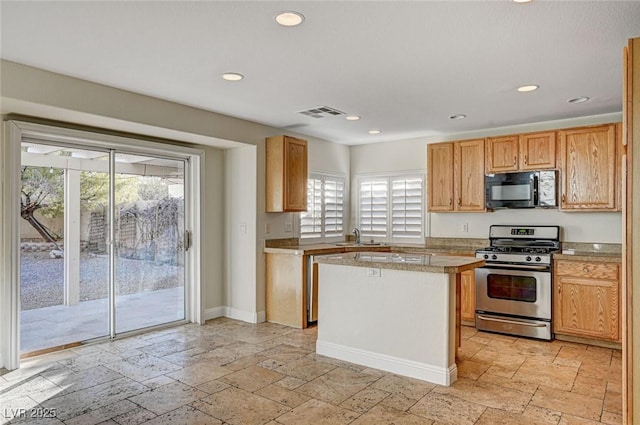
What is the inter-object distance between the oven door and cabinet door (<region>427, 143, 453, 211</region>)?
1.09 m

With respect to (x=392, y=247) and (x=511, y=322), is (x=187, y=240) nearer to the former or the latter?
(x=392, y=247)

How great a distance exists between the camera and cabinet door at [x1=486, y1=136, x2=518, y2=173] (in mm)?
5047

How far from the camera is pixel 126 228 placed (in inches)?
181

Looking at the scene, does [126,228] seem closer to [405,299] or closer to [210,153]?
[210,153]

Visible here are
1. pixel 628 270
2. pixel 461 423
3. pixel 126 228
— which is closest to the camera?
pixel 628 270

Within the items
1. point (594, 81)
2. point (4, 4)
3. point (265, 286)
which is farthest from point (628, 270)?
point (265, 286)

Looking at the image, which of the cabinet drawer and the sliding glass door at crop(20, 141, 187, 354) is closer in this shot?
the sliding glass door at crop(20, 141, 187, 354)

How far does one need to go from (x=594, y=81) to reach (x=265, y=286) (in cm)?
402

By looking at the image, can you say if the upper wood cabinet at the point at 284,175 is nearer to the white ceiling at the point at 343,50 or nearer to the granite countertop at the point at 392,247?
the granite countertop at the point at 392,247

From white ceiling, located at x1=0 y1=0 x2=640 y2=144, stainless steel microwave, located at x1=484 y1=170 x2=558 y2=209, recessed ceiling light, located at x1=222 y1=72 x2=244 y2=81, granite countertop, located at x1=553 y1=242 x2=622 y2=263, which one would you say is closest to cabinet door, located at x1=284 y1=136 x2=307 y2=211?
white ceiling, located at x1=0 y1=0 x2=640 y2=144

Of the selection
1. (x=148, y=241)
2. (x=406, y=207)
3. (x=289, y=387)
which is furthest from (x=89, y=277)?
(x=406, y=207)

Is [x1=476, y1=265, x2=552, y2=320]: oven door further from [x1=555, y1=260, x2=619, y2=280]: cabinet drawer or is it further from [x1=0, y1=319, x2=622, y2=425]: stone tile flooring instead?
[x1=0, y1=319, x2=622, y2=425]: stone tile flooring

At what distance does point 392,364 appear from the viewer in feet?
11.5

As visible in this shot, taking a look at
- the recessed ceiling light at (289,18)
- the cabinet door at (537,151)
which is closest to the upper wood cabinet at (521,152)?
the cabinet door at (537,151)
